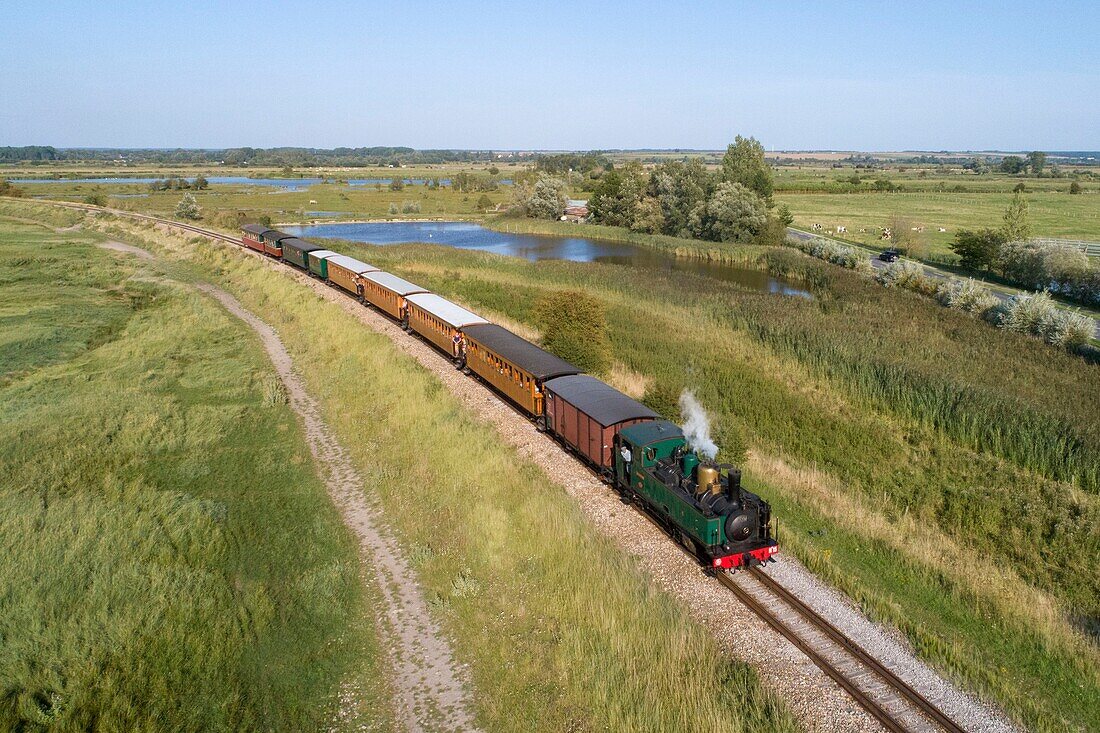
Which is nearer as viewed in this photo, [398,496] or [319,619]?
[319,619]

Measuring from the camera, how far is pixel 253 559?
56.1ft

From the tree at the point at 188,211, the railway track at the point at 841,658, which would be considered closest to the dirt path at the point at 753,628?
the railway track at the point at 841,658

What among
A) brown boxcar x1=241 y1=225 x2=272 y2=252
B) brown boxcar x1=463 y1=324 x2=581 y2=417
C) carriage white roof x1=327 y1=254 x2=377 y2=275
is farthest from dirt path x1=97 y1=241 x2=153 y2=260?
brown boxcar x1=463 y1=324 x2=581 y2=417

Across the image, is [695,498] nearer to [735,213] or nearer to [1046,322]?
[1046,322]

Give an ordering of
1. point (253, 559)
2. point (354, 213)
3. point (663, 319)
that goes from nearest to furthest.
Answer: point (253, 559)
point (663, 319)
point (354, 213)

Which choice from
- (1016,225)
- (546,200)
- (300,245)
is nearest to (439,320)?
(300,245)

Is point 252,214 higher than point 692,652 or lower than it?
higher

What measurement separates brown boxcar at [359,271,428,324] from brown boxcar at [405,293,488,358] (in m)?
0.92

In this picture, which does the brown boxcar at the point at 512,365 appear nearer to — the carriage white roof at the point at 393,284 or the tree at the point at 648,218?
the carriage white roof at the point at 393,284

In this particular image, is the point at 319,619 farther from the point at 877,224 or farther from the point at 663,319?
the point at 877,224

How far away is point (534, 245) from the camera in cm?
8625

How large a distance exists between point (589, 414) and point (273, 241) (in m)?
50.0

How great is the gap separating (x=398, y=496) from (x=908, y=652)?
13982mm

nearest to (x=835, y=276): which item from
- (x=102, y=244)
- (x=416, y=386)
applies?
(x=416, y=386)
